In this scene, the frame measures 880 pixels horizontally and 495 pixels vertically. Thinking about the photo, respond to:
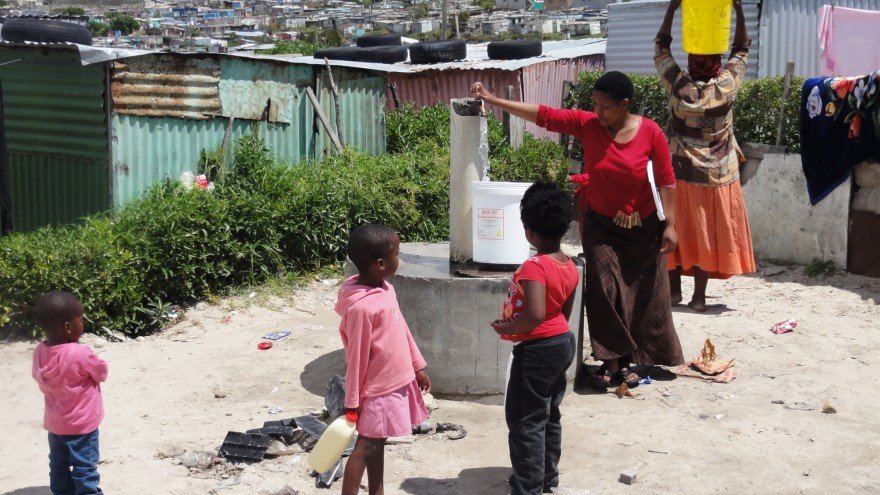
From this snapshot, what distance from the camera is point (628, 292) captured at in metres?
5.96

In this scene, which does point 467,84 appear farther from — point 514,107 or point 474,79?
point 514,107

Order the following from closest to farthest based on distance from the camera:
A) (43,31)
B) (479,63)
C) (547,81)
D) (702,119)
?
(702,119) < (43,31) < (479,63) < (547,81)

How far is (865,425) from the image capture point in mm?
5473

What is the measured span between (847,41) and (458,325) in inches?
271

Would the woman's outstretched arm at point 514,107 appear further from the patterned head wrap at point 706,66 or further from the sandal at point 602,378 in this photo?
the patterned head wrap at point 706,66

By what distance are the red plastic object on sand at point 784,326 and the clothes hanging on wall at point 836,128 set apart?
5.74 feet

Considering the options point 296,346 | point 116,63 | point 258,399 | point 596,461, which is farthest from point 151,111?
point 596,461

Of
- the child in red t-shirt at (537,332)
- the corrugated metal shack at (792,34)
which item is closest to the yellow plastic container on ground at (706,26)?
the child in red t-shirt at (537,332)

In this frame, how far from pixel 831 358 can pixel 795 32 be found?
588cm

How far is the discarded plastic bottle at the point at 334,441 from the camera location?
401cm

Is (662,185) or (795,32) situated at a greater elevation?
(795,32)

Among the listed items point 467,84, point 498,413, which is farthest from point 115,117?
→ point 467,84

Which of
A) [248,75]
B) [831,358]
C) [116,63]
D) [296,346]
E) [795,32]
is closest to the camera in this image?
[831,358]

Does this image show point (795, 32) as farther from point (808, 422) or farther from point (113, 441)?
point (113, 441)
